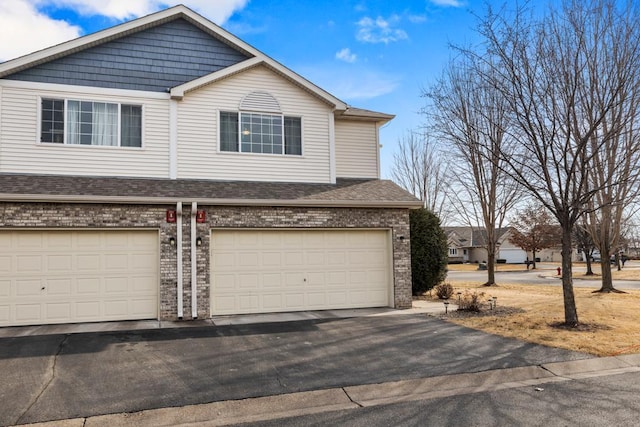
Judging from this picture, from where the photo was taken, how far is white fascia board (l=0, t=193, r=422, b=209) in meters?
10.6

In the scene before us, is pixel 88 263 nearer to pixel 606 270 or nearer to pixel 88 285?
pixel 88 285

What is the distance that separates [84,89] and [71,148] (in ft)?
5.48

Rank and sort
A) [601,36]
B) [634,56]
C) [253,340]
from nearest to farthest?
[253,340] → [634,56] → [601,36]

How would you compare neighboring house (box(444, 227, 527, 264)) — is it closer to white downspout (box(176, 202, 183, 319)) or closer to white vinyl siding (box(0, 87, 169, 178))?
white vinyl siding (box(0, 87, 169, 178))

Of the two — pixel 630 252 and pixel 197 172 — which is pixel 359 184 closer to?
pixel 197 172

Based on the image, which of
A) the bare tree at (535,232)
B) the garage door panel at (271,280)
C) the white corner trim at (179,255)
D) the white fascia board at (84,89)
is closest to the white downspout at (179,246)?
the white corner trim at (179,255)

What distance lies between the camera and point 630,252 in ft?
266

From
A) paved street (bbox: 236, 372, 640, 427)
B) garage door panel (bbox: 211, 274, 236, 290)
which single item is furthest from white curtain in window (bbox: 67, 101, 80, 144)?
paved street (bbox: 236, 372, 640, 427)

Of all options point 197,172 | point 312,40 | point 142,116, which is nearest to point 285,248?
point 197,172

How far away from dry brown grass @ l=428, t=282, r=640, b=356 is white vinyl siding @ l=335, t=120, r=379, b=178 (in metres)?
5.48

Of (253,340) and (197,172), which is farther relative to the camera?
(197,172)

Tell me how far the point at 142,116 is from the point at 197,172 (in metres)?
2.12

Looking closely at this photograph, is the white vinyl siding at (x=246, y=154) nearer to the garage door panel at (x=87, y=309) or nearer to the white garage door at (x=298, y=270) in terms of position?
the white garage door at (x=298, y=270)

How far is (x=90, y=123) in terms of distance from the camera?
40.8 feet
